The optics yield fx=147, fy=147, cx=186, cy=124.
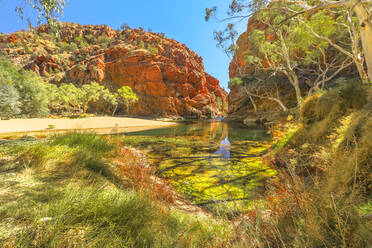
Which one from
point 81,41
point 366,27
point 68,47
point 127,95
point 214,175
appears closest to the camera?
point 366,27

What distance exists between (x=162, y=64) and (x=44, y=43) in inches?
1782

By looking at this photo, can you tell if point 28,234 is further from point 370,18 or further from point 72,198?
point 370,18

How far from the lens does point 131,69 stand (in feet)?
153

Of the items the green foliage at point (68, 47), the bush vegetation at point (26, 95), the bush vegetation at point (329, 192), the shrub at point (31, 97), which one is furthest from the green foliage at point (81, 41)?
the bush vegetation at point (329, 192)

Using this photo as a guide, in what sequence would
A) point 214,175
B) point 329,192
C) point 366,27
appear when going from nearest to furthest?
point 329,192
point 366,27
point 214,175

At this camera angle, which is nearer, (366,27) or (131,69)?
(366,27)

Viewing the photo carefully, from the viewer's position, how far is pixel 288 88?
22.3 m

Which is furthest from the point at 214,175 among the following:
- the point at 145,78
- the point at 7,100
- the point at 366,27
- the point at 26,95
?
Answer: the point at 145,78

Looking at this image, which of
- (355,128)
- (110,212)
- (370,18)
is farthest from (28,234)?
(370,18)

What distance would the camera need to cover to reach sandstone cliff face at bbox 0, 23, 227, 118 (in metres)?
45.9

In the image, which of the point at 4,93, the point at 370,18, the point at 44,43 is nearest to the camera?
the point at 370,18

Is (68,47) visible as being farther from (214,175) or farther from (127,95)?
(214,175)

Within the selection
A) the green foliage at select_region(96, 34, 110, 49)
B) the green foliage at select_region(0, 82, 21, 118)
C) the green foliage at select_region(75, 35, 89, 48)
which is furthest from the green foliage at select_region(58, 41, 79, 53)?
the green foliage at select_region(0, 82, 21, 118)

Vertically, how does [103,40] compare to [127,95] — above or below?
above
